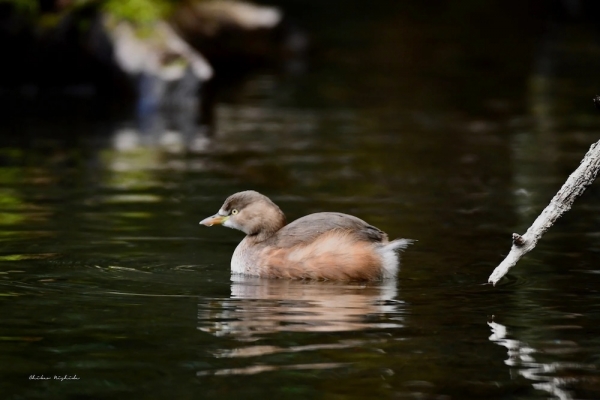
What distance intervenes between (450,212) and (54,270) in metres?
4.51

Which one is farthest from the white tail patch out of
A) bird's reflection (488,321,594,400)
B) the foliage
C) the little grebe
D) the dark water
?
the foliage

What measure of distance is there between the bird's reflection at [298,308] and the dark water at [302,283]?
1.1 inches

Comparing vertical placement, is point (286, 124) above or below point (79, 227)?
above

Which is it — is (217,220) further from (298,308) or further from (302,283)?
(298,308)

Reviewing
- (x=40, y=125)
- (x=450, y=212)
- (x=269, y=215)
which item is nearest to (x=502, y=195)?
(x=450, y=212)

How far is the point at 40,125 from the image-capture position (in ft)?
63.3

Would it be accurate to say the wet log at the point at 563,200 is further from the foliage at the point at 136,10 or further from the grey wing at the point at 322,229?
the foliage at the point at 136,10

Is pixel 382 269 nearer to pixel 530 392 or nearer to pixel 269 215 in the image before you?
pixel 269 215

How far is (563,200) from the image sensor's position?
7812 mm

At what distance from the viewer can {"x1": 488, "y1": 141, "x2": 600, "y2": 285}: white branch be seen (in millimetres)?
7664

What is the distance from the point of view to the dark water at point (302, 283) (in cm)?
662

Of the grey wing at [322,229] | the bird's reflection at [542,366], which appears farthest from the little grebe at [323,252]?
the bird's reflection at [542,366]

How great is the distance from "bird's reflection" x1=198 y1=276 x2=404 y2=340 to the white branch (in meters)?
0.89

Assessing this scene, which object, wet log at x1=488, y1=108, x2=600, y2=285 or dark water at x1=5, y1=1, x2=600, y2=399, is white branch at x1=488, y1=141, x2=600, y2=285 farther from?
dark water at x1=5, y1=1, x2=600, y2=399
